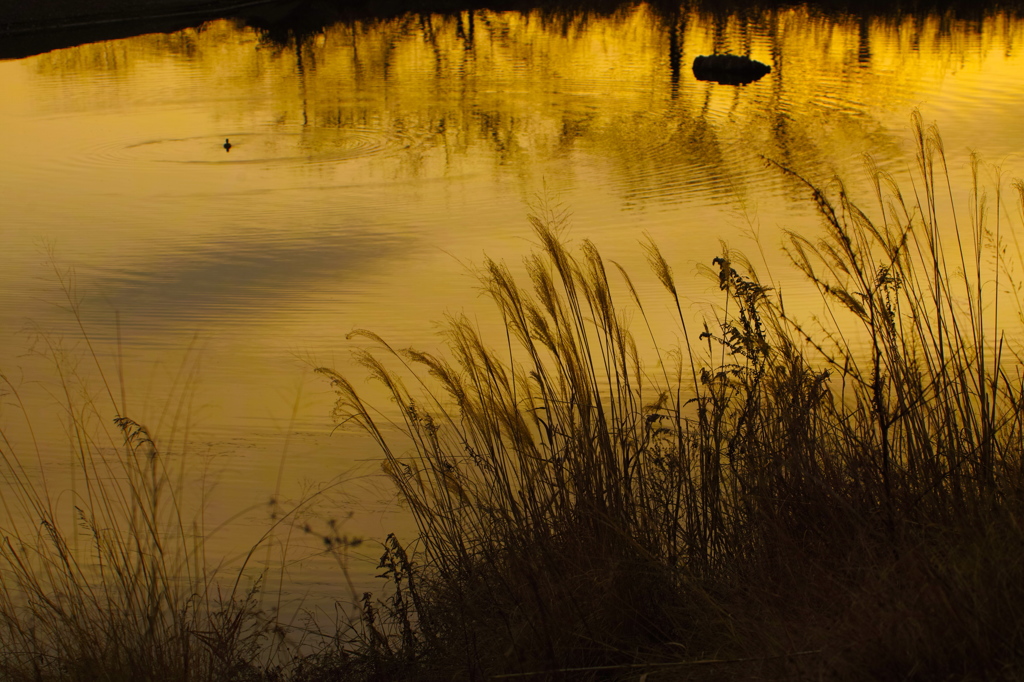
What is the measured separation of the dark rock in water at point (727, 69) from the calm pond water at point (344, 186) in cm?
25

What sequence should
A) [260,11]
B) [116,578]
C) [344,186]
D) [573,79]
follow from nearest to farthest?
[116,578] → [344,186] → [573,79] → [260,11]

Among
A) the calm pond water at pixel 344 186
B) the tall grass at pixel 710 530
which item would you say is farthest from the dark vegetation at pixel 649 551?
the calm pond water at pixel 344 186

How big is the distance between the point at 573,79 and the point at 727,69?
5.38 feet

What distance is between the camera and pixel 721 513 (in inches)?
91.4

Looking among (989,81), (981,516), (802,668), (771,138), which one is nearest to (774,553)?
(981,516)

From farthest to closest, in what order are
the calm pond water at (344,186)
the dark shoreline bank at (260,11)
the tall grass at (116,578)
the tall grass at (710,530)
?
the dark shoreline bank at (260,11) → the calm pond water at (344,186) → the tall grass at (116,578) → the tall grass at (710,530)

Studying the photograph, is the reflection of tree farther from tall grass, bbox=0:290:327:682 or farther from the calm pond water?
tall grass, bbox=0:290:327:682

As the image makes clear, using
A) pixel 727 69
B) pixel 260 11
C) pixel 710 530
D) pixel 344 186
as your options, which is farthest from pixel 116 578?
pixel 260 11

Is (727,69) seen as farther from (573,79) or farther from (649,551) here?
(649,551)

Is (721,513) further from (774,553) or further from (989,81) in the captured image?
(989,81)

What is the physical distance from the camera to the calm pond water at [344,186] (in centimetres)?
378

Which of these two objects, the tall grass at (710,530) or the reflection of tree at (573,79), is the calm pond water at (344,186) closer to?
the reflection of tree at (573,79)

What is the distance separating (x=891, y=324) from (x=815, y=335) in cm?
150

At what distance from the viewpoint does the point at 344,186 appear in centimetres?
688
